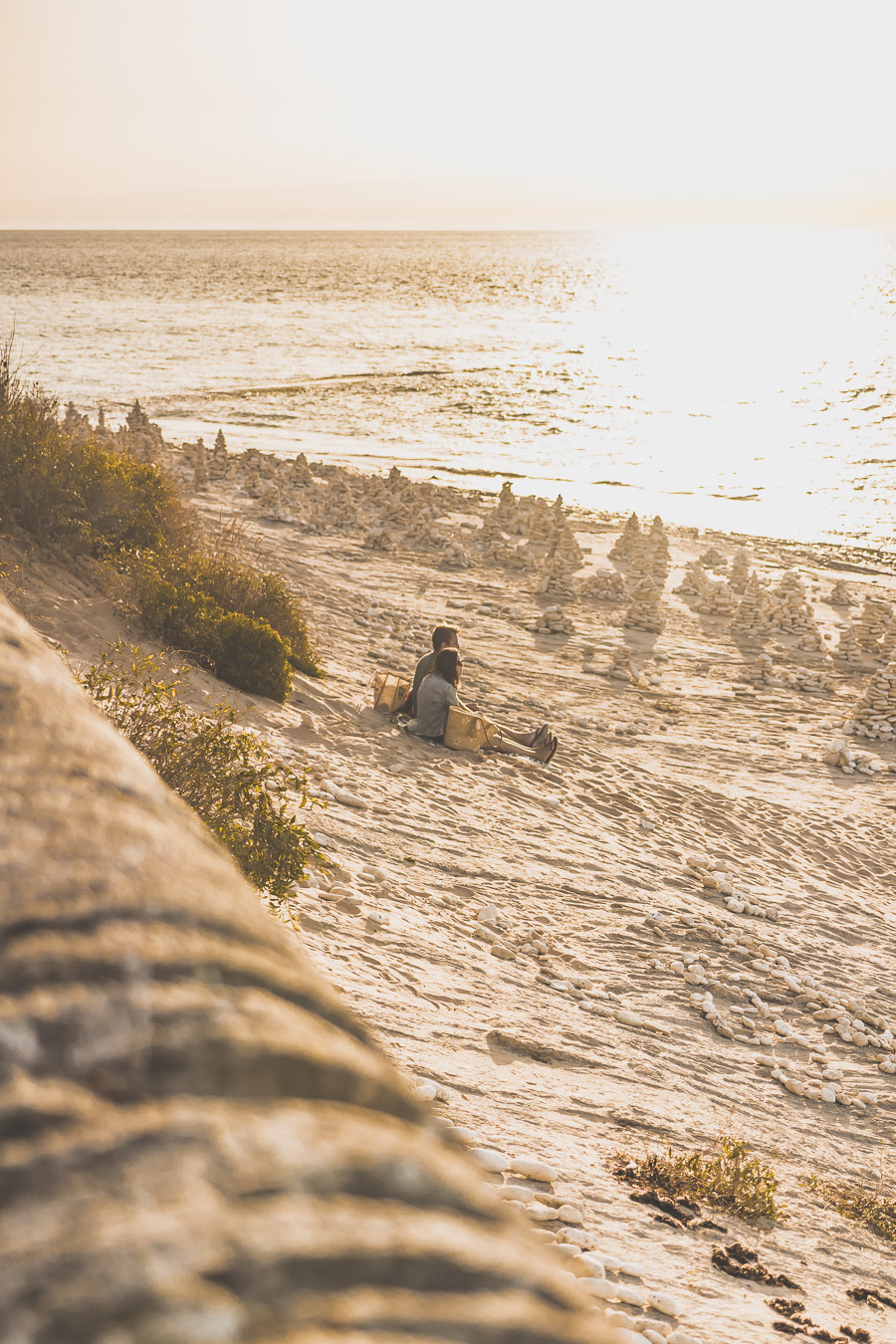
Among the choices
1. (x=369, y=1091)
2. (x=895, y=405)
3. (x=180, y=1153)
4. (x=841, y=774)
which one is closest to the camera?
(x=180, y=1153)

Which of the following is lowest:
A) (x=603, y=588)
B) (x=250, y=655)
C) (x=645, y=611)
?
(x=645, y=611)

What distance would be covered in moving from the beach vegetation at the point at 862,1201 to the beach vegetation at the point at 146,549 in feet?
19.0

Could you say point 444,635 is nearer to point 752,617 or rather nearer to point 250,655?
point 250,655

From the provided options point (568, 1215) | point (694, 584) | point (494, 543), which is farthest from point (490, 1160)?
point (494, 543)

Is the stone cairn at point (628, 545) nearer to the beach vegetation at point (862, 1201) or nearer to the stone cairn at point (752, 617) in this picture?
the stone cairn at point (752, 617)

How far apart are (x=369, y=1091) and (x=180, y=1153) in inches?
5.6

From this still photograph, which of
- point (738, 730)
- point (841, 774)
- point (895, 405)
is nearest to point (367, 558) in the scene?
point (738, 730)

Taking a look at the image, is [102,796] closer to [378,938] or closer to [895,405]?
[378,938]

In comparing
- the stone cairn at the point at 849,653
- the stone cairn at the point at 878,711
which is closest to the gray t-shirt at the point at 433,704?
the stone cairn at the point at 878,711

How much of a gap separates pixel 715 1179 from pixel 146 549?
23.9 ft

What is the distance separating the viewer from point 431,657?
32.2ft

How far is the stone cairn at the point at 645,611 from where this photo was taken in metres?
15.0

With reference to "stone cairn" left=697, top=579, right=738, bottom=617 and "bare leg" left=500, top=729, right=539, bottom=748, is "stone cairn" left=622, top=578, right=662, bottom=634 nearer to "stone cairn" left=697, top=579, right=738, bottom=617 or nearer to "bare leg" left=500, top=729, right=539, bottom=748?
"stone cairn" left=697, top=579, right=738, bottom=617

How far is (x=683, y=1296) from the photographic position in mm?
3443
